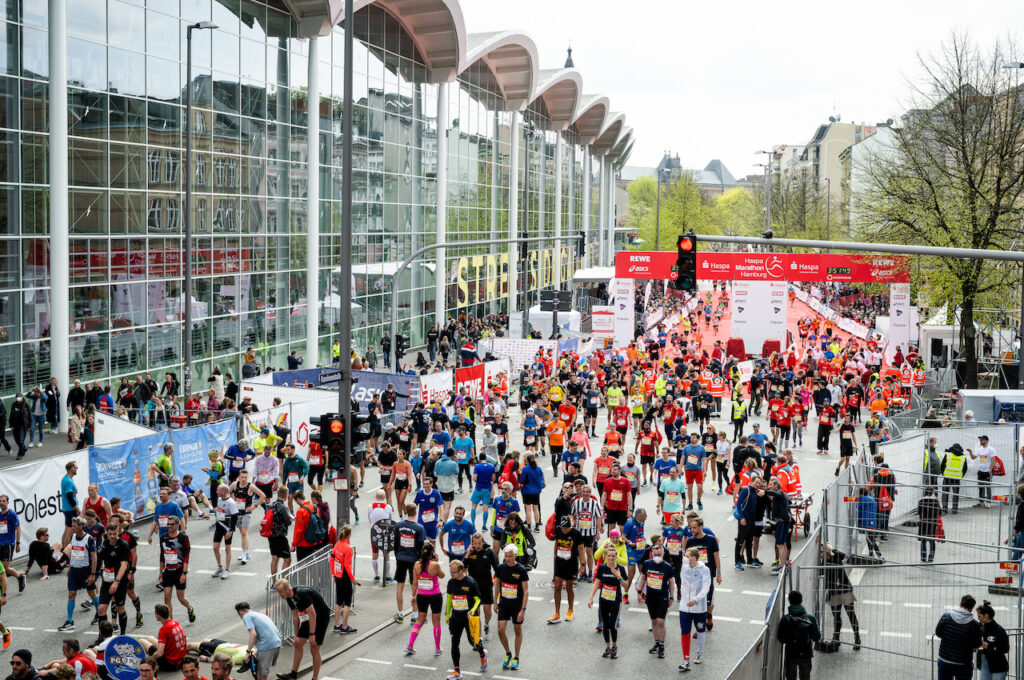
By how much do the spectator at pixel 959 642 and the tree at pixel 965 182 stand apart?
79.5 feet

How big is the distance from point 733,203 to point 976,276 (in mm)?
134139

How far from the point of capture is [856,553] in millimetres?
15742

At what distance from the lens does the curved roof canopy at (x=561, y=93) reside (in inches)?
2513

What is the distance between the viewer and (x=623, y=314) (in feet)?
143

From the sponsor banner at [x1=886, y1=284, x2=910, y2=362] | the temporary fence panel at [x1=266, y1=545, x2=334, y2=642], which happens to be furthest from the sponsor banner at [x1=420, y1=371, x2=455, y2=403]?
the sponsor banner at [x1=886, y1=284, x2=910, y2=362]

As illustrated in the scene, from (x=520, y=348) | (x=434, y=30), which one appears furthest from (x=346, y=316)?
(x=434, y=30)

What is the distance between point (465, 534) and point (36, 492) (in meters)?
7.18

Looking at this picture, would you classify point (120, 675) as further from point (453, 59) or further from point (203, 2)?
point (453, 59)

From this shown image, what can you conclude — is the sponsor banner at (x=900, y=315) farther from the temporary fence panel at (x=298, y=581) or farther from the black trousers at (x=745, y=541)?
the temporary fence panel at (x=298, y=581)

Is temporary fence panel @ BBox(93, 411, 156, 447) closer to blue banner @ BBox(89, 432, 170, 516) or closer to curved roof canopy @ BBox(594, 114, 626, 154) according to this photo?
blue banner @ BBox(89, 432, 170, 516)

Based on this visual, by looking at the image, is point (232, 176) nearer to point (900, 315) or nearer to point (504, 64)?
point (900, 315)

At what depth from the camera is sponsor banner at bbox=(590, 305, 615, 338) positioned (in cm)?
4400

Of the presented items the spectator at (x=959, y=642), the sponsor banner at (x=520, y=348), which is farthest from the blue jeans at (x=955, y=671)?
the sponsor banner at (x=520, y=348)

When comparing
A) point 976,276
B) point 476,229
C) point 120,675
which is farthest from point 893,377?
point 476,229
